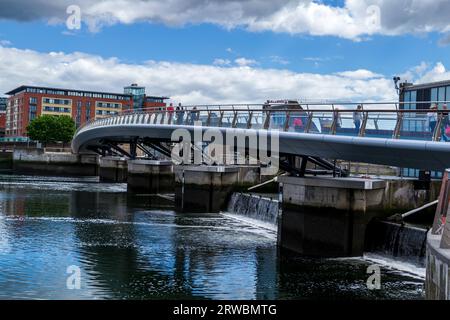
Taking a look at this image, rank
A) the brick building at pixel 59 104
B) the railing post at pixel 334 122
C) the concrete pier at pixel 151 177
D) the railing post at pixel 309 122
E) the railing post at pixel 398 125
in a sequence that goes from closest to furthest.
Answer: the railing post at pixel 398 125
the railing post at pixel 334 122
the railing post at pixel 309 122
the concrete pier at pixel 151 177
the brick building at pixel 59 104

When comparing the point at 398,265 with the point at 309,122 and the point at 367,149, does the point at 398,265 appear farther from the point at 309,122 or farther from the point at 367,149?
the point at 309,122

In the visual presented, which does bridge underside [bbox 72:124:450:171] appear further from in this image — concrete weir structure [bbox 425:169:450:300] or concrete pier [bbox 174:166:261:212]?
concrete pier [bbox 174:166:261:212]

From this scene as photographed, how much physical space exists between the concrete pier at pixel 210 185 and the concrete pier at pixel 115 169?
1021 inches

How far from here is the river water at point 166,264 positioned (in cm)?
1545

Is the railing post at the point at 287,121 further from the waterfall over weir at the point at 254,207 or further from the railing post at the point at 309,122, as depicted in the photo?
the waterfall over weir at the point at 254,207

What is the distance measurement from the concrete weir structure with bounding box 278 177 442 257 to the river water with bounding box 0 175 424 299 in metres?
0.71

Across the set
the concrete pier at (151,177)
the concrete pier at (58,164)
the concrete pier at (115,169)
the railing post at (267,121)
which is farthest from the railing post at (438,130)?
the concrete pier at (58,164)

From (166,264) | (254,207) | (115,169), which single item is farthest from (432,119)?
(115,169)

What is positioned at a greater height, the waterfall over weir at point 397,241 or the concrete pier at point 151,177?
the concrete pier at point 151,177

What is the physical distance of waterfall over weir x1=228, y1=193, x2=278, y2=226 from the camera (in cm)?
2925

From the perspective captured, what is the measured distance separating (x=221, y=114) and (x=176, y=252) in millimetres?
8195

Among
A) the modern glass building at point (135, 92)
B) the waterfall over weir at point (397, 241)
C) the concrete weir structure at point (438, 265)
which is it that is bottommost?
the waterfall over weir at point (397, 241)
